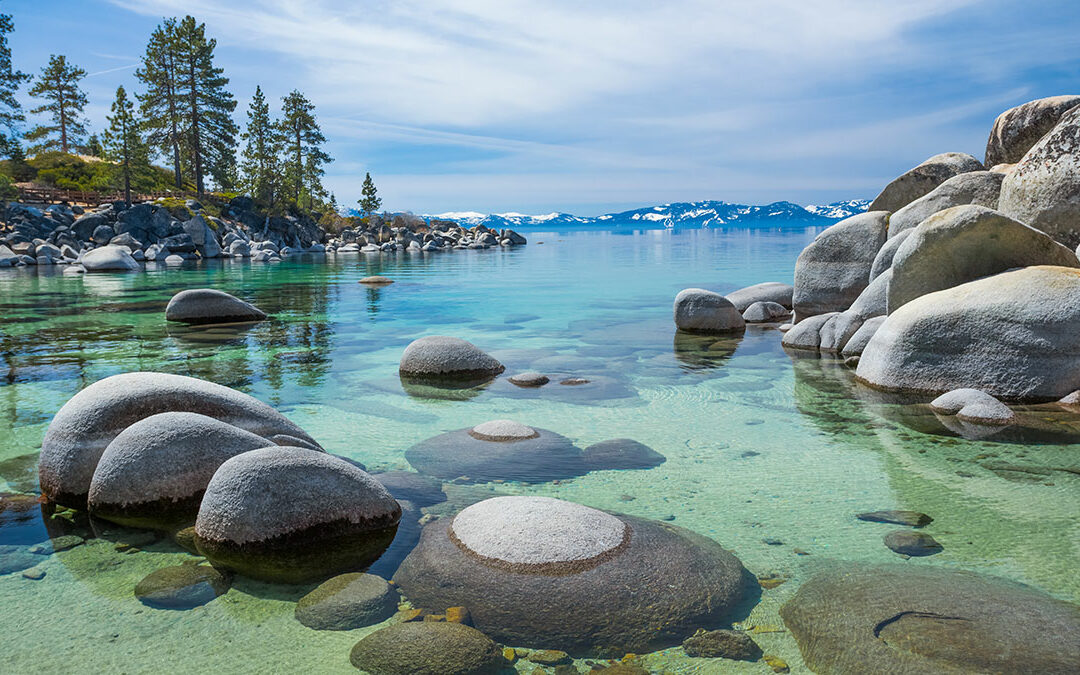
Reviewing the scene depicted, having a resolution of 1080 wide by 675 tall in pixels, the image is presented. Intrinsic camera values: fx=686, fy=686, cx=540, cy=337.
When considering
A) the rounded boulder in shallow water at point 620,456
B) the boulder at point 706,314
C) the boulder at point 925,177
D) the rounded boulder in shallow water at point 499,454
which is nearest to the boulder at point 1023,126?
the boulder at point 925,177

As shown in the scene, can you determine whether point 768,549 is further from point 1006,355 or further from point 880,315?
point 880,315

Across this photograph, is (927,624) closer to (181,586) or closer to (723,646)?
(723,646)

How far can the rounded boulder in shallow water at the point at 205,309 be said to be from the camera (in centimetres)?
1675

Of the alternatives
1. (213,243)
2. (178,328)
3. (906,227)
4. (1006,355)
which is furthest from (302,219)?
(1006,355)

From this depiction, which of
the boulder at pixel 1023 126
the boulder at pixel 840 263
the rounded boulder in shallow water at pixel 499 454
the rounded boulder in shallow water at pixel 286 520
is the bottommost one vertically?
the rounded boulder in shallow water at pixel 499 454

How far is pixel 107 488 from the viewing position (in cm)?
507

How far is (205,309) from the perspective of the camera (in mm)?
16812

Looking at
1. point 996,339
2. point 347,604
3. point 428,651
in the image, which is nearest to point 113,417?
point 347,604

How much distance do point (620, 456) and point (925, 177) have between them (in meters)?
13.4

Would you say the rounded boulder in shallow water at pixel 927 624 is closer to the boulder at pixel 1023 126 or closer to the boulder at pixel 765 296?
the boulder at pixel 1023 126

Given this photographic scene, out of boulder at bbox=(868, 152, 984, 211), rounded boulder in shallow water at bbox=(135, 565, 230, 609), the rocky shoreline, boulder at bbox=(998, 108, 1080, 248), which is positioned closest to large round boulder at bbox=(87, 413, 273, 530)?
rounded boulder in shallow water at bbox=(135, 565, 230, 609)

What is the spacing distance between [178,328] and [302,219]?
199ft

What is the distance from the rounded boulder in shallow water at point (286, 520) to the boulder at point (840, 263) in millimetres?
13271

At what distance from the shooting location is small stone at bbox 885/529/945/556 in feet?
15.0
